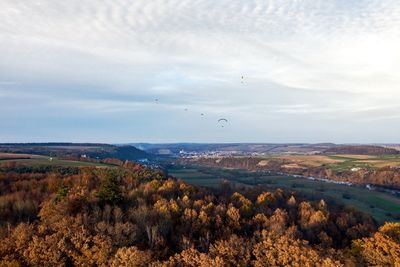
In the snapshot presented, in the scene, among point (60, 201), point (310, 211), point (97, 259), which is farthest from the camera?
point (310, 211)

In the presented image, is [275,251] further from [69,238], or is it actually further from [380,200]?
[380,200]

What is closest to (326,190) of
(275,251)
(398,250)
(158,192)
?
(158,192)

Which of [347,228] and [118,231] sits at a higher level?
[118,231]

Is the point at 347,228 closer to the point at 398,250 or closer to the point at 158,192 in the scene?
the point at 398,250

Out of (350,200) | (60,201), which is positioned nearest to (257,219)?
(60,201)

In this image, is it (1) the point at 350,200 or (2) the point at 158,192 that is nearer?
(2) the point at 158,192

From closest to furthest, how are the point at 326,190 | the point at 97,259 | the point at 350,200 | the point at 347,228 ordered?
1. the point at 97,259
2. the point at 347,228
3. the point at 350,200
4. the point at 326,190
